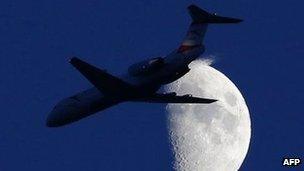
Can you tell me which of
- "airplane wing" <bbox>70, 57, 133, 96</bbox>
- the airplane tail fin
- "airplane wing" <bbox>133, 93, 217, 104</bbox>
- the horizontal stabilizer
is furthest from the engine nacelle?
the horizontal stabilizer

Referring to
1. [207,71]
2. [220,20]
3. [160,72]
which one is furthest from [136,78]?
[207,71]

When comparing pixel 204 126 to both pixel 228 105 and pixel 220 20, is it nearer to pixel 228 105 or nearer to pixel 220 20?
pixel 228 105

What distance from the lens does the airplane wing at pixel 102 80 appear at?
119188 mm

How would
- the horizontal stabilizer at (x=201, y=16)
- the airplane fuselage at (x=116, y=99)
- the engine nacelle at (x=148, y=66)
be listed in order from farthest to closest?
the horizontal stabilizer at (x=201, y=16), the airplane fuselage at (x=116, y=99), the engine nacelle at (x=148, y=66)

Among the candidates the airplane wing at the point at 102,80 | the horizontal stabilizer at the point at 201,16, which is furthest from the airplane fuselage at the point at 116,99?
the horizontal stabilizer at the point at 201,16

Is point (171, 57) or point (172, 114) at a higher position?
point (171, 57)

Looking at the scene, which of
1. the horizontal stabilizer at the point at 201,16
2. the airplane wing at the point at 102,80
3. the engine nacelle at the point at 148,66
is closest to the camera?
the airplane wing at the point at 102,80

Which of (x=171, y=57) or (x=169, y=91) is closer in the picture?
(x=171, y=57)

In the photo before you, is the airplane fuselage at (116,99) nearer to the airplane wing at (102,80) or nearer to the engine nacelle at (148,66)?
the engine nacelle at (148,66)

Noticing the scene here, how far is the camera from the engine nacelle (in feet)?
398

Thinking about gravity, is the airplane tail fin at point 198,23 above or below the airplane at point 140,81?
above

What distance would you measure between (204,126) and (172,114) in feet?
A: 11.7

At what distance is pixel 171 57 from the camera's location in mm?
122750

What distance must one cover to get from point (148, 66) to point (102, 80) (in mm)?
4411
